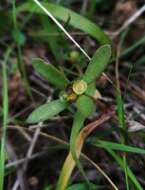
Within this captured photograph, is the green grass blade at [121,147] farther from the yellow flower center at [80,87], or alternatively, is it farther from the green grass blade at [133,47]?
the green grass blade at [133,47]

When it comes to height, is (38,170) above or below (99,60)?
below

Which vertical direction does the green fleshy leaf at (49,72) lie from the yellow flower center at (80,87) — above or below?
above

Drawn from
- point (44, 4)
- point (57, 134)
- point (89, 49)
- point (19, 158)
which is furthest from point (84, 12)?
point (19, 158)

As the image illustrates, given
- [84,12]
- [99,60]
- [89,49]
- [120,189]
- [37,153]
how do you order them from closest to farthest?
1. [99,60]
2. [120,189]
3. [37,153]
4. [89,49]
5. [84,12]

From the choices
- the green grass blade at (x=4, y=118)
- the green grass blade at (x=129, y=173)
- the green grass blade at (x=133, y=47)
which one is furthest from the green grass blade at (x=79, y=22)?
the green grass blade at (x=129, y=173)

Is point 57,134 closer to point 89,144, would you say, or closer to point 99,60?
point 89,144

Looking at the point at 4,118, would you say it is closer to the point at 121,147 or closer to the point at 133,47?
the point at 121,147

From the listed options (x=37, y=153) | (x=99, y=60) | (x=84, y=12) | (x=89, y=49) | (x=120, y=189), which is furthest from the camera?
(x=84, y=12)
